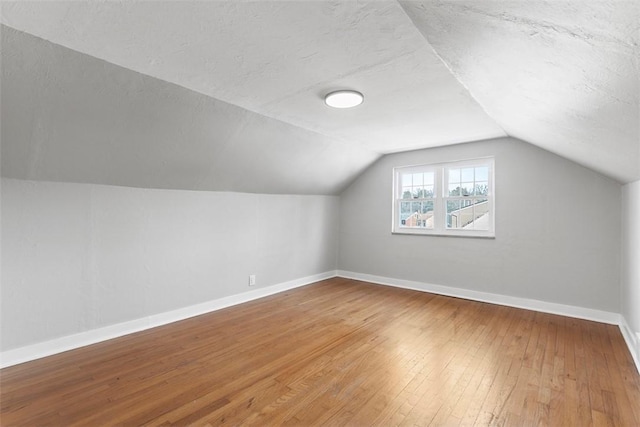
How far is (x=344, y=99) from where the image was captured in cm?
257

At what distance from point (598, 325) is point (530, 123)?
2.44 m

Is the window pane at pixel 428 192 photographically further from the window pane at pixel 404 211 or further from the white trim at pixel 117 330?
the white trim at pixel 117 330

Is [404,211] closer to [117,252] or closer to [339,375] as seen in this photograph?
[339,375]

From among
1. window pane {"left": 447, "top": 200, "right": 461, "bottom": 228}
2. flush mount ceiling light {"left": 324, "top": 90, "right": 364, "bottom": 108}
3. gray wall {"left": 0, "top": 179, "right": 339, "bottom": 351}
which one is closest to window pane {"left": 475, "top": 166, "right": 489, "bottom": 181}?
window pane {"left": 447, "top": 200, "right": 461, "bottom": 228}

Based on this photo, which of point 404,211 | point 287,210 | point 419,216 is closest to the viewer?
point 287,210

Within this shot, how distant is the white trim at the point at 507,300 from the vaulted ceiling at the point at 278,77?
1749 mm

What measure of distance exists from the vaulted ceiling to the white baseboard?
1537 mm

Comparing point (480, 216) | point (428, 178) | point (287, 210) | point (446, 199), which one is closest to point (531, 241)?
point (480, 216)

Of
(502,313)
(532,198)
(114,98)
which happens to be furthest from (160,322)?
(532,198)

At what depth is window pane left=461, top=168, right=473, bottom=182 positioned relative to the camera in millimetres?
4494

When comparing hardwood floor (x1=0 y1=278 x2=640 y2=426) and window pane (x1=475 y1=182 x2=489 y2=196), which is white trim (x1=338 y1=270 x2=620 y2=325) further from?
window pane (x1=475 y1=182 x2=489 y2=196)

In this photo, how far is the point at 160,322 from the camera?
3.29 meters

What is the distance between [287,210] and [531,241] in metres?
3.44

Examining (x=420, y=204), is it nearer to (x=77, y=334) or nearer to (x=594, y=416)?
(x=594, y=416)
